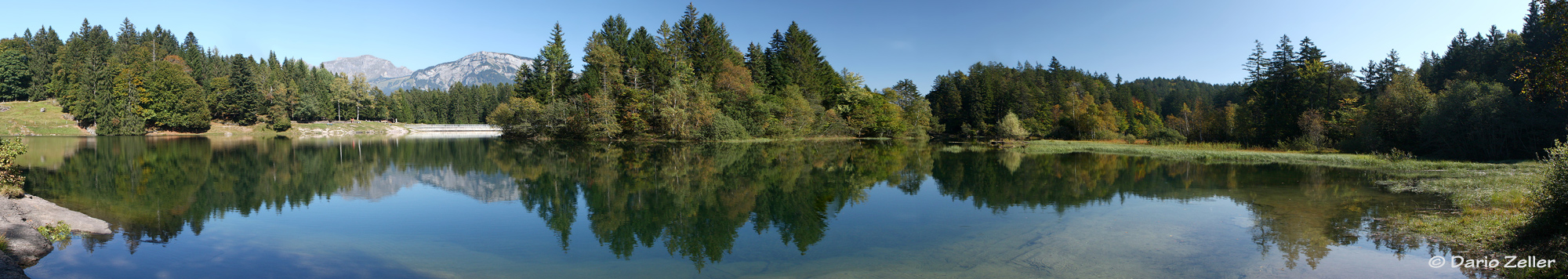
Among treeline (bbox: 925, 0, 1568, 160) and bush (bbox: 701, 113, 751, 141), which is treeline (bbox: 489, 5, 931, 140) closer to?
bush (bbox: 701, 113, 751, 141)

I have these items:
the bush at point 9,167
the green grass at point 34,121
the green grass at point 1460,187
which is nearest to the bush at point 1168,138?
the green grass at point 1460,187

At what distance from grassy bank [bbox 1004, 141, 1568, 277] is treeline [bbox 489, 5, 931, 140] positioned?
28.7 metres

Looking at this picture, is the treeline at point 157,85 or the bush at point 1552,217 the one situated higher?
the treeline at point 157,85

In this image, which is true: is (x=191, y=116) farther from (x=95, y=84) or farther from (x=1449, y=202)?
(x=1449, y=202)

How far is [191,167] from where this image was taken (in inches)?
774

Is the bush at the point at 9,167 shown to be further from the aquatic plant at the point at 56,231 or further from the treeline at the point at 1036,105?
the treeline at the point at 1036,105

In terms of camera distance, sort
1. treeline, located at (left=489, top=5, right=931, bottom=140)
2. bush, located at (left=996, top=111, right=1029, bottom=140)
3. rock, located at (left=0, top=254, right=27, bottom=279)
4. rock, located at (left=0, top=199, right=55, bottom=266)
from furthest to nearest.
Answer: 1. bush, located at (left=996, top=111, right=1029, bottom=140)
2. treeline, located at (left=489, top=5, right=931, bottom=140)
3. rock, located at (left=0, top=199, right=55, bottom=266)
4. rock, located at (left=0, top=254, right=27, bottom=279)

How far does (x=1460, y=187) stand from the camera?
13.5 meters

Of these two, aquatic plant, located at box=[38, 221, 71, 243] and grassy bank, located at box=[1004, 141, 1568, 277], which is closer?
grassy bank, located at box=[1004, 141, 1568, 277]

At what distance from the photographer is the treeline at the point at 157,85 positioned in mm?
50469

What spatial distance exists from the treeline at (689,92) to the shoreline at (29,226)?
32689mm

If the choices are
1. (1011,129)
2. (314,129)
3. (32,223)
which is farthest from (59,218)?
(314,129)

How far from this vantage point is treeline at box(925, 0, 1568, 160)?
69.1 ft

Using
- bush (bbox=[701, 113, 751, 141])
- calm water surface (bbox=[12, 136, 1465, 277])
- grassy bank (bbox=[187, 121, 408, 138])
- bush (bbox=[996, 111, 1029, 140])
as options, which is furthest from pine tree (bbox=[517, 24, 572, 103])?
bush (bbox=[996, 111, 1029, 140])
